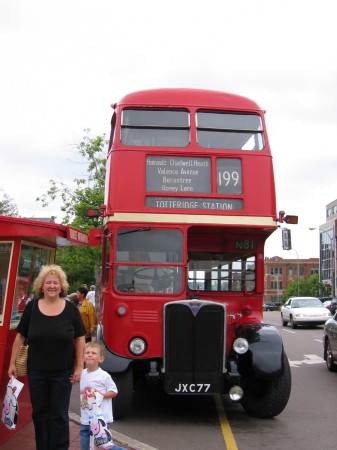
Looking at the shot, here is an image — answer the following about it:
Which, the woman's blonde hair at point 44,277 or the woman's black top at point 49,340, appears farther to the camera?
the woman's blonde hair at point 44,277

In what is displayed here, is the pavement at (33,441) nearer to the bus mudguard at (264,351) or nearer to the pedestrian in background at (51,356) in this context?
the pedestrian in background at (51,356)

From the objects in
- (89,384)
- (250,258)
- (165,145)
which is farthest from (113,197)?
(89,384)

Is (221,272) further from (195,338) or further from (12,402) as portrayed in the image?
(12,402)

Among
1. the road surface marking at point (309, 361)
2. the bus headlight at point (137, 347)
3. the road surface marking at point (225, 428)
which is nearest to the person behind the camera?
the road surface marking at point (225, 428)

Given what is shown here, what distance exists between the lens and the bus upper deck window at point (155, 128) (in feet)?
28.9

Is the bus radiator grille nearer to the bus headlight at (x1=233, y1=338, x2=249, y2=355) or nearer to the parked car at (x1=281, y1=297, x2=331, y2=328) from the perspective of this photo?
the bus headlight at (x1=233, y1=338, x2=249, y2=355)

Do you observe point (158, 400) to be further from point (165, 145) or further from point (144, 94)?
point (144, 94)

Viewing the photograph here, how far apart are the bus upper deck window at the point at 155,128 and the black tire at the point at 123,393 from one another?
123 inches

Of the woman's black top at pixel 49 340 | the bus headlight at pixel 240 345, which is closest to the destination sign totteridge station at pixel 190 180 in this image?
the bus headlight at pixel 240 345

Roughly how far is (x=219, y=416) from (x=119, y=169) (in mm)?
3657

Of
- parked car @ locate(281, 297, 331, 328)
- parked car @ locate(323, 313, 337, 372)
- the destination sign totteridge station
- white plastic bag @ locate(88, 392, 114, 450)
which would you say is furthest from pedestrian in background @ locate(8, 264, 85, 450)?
parked car @ locate(281, 297, 331, 328)

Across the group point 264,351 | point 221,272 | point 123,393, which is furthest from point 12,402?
point 221,272

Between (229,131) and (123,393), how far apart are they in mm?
3886

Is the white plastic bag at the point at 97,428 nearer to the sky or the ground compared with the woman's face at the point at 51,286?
nearer to the ground
